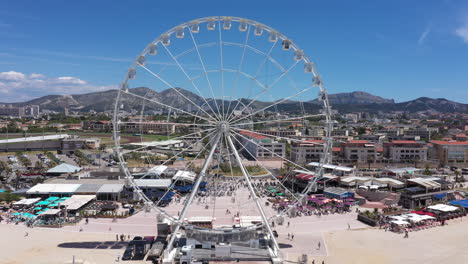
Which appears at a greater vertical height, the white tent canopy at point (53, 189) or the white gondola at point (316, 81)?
the white gondola at point (316, 81)

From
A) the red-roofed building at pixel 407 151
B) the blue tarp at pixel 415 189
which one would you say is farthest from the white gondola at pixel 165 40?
the red-roofed building at pixel 407 151

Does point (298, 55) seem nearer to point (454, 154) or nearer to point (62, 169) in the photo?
point (62, 169)

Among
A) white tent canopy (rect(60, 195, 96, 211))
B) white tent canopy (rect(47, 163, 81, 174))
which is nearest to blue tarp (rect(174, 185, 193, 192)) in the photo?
white tent canopy (rect(60, 195, 96, 211))

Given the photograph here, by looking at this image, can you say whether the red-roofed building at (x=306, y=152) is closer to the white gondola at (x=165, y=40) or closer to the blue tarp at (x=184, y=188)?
the blue tarp at (x=184, y=188)

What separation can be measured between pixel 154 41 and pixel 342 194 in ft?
97.7

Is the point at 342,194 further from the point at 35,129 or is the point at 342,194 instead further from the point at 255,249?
the point at 35,129

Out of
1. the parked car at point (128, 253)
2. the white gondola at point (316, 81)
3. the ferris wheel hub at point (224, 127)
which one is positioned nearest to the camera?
the ferris wheel hub at point (224, 127)

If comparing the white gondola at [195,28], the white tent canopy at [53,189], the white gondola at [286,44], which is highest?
the white gondola at [195,28]

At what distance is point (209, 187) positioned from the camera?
5281 cm

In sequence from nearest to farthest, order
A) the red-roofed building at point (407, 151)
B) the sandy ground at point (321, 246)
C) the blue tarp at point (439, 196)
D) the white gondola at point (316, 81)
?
the sandy ground at point (321, 246) < the white gondola at point (316, 81) < the blue tarp at point (439, 196) < the red-roofed building at point (407, 151)

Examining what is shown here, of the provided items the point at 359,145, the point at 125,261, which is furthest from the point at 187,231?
the point at 359,145

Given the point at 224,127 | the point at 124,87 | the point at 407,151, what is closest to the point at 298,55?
the point at 224,127

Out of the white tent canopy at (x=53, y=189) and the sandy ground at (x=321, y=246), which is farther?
the white tent canopy at (x=53, y=189)

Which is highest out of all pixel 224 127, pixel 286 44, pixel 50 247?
pixel 286 44
